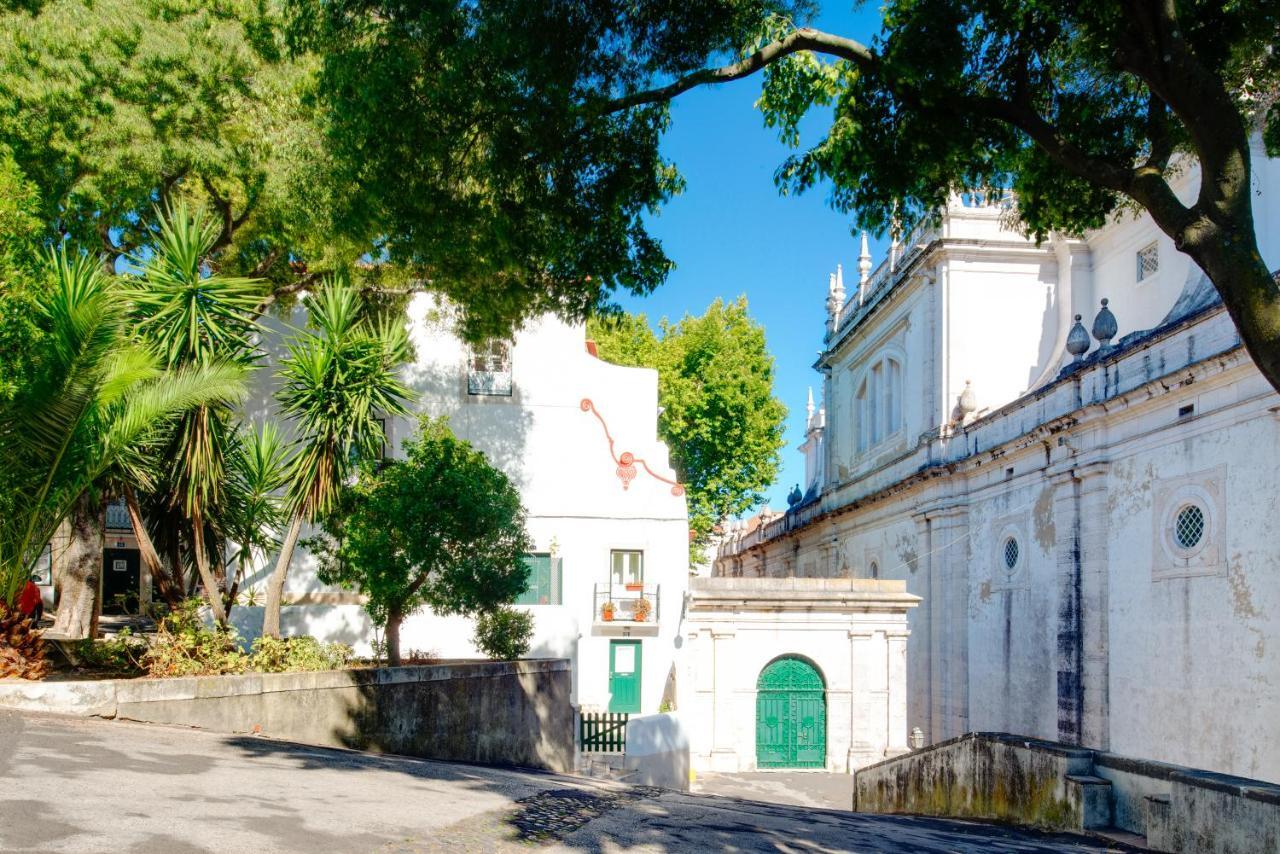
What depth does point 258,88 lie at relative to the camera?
1587cm

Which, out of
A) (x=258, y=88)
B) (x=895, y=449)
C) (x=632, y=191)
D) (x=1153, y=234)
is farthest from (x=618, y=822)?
(x=895, y=449)

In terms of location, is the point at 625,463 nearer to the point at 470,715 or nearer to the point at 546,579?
the point at 546,579

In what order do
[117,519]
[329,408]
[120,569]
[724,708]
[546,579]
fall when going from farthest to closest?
[120,569], [117,519], [724,708], [546,579], [329,408]

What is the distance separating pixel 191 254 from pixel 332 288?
7.56 ft

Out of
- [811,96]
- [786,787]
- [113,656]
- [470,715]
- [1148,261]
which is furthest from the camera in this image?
[1148,261]

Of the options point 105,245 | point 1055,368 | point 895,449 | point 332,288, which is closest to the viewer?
point 332,288

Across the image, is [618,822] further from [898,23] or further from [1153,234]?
[1153,234]

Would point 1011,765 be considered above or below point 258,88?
below

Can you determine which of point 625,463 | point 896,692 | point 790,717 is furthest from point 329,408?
point 896,692

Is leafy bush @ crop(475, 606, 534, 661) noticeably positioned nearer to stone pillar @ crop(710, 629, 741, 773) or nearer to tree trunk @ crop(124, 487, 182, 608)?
tree trunk @ crop(124, 487, 182, 608)

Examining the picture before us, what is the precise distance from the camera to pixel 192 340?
41.2 feet

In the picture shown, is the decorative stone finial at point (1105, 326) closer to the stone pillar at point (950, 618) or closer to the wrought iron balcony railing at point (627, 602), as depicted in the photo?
the stone pillar at point (950, 618)

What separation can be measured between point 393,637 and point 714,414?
25.0 meters

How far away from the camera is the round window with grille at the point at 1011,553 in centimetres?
2280
